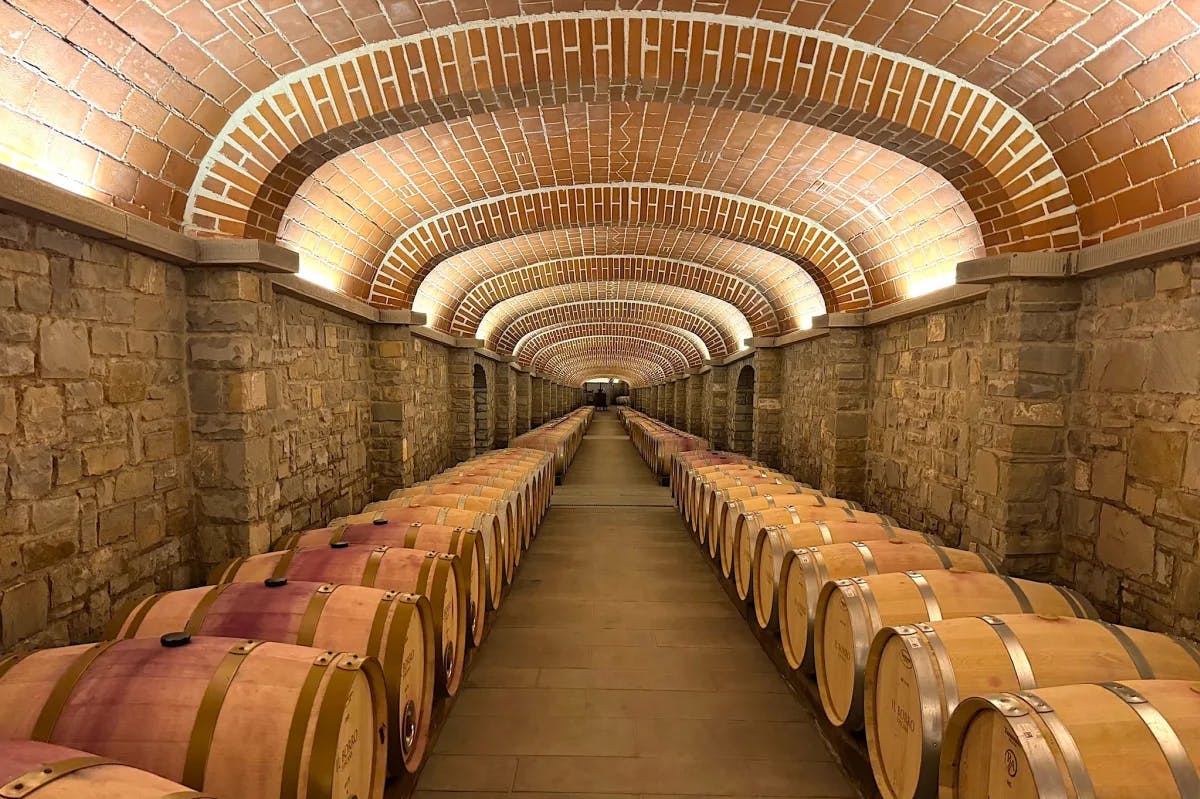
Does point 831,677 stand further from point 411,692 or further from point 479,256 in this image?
point 479,256

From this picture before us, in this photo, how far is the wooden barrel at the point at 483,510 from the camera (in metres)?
4.40

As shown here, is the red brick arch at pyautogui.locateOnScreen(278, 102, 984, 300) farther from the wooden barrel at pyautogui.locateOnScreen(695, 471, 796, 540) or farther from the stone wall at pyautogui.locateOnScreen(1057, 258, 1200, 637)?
the wooden barrel at pyautogui.locateOnScreen(695, 471, 796, 540)

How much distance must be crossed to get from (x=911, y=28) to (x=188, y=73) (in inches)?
148

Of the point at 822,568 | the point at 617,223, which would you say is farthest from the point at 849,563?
the point at 617,223

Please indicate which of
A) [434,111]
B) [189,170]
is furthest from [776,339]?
[189,170]

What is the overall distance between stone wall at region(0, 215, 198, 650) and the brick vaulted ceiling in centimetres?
46

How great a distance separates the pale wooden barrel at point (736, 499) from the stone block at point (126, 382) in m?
4.21

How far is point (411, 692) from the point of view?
2525 mm

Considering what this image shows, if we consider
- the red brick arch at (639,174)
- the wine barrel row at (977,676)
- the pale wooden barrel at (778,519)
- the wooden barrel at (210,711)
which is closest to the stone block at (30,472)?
the wooden barrel at (210,711)

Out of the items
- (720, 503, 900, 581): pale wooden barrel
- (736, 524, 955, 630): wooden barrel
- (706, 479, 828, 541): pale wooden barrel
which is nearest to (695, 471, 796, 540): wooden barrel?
(706, 479, 828, 541): pale wooden barrel

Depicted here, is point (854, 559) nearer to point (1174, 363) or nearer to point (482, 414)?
point (1174, 363)

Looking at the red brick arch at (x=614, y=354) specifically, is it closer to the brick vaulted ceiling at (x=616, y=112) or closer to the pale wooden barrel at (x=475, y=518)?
the brick vaulted ceiling at (x=616, y=112)

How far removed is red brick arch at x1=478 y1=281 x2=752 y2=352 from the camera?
455 inches

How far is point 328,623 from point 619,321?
1412 centimetres
